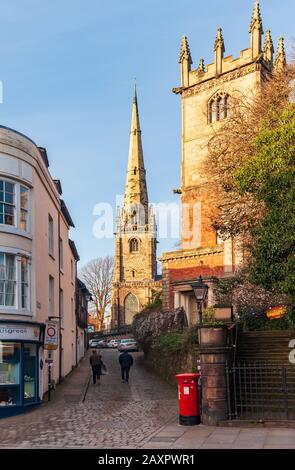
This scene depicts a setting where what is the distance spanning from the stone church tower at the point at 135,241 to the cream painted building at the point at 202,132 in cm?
6112

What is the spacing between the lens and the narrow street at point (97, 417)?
44.1ft

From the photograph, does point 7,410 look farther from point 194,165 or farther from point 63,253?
point 194,165

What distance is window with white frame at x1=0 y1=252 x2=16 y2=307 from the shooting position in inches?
747

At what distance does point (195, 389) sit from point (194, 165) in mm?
36954

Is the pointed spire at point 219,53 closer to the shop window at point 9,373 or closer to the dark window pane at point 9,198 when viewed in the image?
the dark window pane at point 9,198

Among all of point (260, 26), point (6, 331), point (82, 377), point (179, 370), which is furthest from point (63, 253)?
point (260, 26)

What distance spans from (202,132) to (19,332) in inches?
1379

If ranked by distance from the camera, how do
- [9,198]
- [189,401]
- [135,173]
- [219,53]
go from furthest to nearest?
1. [135,173]
2. [219,53]
3. [9,198]
4. [189,401]

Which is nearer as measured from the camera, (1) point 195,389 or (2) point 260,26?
(1) point 195,389

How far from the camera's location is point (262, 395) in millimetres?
16719

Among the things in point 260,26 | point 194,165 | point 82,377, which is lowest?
point 82,377

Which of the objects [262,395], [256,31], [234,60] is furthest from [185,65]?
[262,395]

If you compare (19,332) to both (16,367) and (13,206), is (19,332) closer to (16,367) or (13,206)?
(16,367)

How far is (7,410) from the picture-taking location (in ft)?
60.3
